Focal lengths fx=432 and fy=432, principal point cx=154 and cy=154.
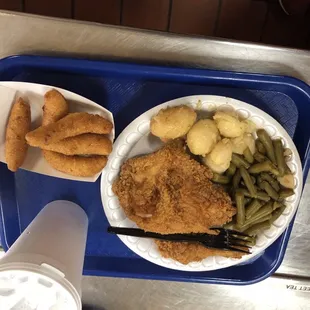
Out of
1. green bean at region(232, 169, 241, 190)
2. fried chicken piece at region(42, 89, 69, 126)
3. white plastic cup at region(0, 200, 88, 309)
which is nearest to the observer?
white plastic cup at region(0, 200, 88, 309)

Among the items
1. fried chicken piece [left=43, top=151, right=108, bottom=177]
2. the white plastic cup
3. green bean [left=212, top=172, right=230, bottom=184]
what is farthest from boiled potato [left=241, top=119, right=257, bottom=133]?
the white plastic cup

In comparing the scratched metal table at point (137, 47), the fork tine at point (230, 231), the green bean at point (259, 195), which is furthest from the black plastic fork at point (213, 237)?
the scratched metal table at point (137, 47)

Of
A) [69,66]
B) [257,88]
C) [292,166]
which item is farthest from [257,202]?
[69,66]

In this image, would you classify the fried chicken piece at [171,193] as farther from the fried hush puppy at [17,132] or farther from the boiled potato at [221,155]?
the fried hush puppy at [17,132]

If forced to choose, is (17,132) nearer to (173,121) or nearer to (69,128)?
(69,128)

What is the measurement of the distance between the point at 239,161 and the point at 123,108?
301mm

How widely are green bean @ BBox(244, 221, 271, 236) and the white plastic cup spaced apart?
1.32 feet

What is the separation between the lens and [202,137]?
0.95m

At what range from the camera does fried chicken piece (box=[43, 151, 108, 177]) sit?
96cm

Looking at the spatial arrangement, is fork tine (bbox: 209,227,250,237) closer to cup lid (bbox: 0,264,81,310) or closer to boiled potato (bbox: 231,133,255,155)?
boiled potato (bbox: 231,133,255,155)

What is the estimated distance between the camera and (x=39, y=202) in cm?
111

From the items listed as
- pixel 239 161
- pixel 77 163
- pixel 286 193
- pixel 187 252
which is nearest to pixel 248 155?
pixel 239 161

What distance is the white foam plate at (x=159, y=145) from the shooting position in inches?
38.5

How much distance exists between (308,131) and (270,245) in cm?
32
